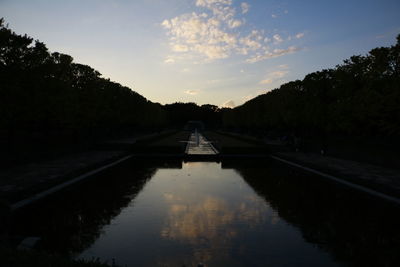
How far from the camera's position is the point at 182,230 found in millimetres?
9031

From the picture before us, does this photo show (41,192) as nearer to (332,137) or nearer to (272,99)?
(332,137)

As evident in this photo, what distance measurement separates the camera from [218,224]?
31.6 feet

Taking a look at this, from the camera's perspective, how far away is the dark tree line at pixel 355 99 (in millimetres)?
22500

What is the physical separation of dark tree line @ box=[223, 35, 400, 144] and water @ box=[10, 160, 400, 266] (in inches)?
382

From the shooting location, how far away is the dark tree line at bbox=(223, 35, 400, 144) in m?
22.5

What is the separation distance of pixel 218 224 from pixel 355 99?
2150 centimetres

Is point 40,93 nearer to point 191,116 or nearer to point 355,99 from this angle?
point 355,99

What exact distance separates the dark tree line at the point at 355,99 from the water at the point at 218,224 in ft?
31.9

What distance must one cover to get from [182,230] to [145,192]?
18.2ft

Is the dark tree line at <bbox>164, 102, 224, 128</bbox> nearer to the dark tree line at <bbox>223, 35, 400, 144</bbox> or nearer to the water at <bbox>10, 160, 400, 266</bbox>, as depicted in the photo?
the dark tree line at <bbox>223, 35, 400, 144</bbox>

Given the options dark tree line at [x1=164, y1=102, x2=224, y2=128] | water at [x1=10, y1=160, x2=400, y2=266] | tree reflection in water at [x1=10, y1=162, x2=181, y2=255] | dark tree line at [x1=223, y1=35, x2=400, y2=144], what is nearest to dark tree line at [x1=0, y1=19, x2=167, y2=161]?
tree reflection in water at [x1=10, y1=162, x2=181, y2=255]

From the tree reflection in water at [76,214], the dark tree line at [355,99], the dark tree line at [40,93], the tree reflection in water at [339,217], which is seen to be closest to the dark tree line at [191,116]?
the dark tree line at [355,99]

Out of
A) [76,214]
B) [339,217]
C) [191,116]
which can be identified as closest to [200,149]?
[76,214]

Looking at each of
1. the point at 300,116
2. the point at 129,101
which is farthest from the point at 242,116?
the point at 300,116
